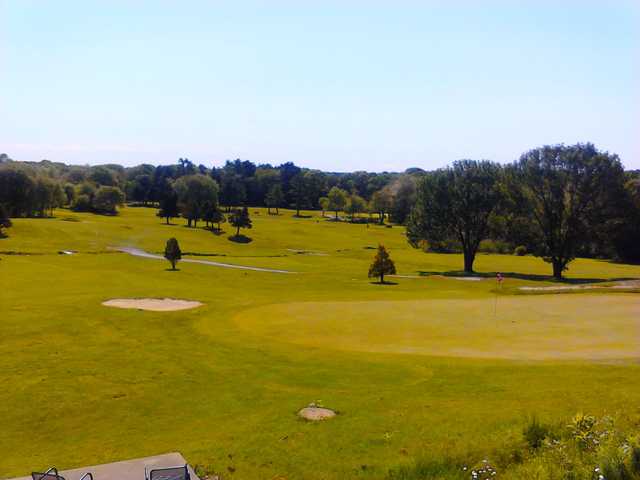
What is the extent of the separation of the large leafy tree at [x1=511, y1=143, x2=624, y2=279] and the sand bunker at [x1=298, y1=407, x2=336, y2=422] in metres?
58.1

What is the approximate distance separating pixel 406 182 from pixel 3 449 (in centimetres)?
16072

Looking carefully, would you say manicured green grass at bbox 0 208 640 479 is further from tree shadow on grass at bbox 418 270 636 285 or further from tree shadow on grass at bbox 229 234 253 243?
tree shadow on grass at bbox 229 234 253 243

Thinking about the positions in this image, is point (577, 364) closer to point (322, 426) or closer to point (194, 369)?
point (322, 426)

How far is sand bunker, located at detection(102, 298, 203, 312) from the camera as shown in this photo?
4126 cm

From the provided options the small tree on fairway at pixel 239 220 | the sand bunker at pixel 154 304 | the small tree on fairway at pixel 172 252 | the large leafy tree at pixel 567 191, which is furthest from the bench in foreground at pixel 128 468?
the small tree on fairway at pixel 239 220

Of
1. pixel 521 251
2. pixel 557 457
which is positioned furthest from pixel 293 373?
pixel 521 251

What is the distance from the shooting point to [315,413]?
1903 cm

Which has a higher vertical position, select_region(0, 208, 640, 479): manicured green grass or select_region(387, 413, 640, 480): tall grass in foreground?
select_region(387, 413, 640, 480): tall grass in foreground

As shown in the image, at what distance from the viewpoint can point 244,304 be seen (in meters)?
42.9

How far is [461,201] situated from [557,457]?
66.0 m

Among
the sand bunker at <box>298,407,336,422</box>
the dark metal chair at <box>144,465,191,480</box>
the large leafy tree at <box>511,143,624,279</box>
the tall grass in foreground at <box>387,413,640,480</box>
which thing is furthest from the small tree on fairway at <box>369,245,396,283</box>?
the dark metal chair at <box>144,465,191,480</box>

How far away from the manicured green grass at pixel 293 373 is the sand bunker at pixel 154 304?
55.9 inches

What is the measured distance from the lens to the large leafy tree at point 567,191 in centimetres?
6850

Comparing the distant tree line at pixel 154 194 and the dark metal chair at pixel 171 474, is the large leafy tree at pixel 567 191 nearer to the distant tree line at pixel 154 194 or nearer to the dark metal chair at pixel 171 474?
the dark metal chair at pixel 171 474
